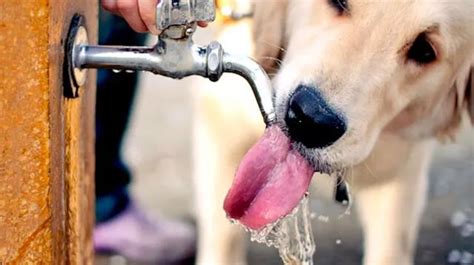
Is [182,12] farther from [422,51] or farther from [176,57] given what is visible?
[422,51]

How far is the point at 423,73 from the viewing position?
78.7 inches

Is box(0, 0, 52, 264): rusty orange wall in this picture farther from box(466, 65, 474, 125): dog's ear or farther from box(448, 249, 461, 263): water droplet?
box(448, 249, 461, 263): water droplet

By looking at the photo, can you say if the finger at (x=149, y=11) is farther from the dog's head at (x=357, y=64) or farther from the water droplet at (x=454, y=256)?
the water droplet at (x=454, y=256)

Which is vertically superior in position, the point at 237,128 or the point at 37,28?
the point at 37,28

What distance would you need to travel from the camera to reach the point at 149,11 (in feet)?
4.96

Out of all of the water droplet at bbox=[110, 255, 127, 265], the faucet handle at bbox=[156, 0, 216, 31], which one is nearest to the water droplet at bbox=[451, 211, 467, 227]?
the water droplet at bbox=[110, 255, 127, 265]

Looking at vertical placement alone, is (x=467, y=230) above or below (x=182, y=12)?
below

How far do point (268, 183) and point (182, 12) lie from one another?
445mm

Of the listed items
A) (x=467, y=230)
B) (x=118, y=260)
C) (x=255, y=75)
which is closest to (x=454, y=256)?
(x=467, y=230)

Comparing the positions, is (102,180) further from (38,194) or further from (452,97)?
(38,194)

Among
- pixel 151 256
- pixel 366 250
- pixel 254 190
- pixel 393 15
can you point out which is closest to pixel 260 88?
pixel 254 190

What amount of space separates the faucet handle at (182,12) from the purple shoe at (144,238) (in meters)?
1.44

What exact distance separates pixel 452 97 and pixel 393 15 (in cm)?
41

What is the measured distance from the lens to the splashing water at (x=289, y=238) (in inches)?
67.6
